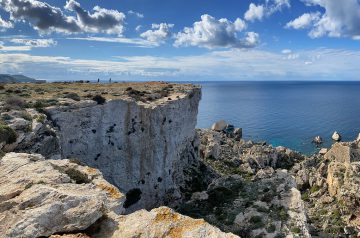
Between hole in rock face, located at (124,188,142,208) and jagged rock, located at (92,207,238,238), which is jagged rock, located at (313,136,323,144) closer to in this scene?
hole in rock face, located at (124,188,142,208)

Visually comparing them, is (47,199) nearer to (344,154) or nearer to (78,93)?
(78,93)

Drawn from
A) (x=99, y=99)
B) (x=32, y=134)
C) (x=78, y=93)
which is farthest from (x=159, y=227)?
(x=78, y=93)

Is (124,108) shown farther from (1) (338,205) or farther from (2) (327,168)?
(2) (327,168)

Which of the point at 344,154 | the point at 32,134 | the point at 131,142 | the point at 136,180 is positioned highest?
the point at 32,134

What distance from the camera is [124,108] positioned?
44.9 meters

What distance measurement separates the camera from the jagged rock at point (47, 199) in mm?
14219

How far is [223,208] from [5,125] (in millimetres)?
21158

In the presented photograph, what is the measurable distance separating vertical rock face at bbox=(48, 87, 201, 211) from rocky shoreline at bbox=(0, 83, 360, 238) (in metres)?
0.12

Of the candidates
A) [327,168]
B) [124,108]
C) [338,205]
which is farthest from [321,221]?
[124,108]

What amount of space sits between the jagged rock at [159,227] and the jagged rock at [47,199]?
87 centimetres

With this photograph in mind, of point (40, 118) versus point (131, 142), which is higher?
point (40, 118)

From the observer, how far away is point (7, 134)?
2639 cm

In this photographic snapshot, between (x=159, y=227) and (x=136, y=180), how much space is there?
30353 mm

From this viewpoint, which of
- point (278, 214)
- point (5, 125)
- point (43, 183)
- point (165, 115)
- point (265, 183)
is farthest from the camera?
point (165, 115)
